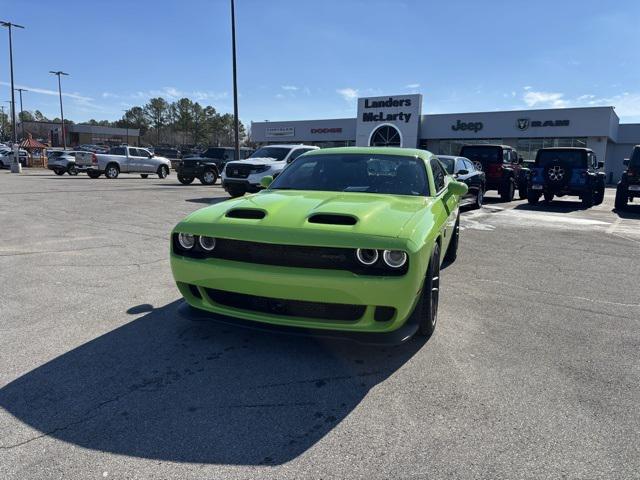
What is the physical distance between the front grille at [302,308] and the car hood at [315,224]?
418 mm

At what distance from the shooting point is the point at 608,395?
9.65 feet

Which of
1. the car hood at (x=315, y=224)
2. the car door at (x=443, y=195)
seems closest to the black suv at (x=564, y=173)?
the car door at (x=443, y=195)

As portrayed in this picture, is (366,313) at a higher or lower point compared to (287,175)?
lower

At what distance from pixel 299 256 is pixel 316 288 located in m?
0.25

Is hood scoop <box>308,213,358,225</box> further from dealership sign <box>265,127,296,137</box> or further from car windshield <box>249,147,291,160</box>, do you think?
dealership sign <box>265,127,296,137</box>

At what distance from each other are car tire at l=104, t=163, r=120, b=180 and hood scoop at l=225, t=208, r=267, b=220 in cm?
2385

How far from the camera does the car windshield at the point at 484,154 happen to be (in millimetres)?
15922

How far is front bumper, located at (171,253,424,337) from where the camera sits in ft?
9.59

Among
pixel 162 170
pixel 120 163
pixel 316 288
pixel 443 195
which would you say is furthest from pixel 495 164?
pixel 120 163

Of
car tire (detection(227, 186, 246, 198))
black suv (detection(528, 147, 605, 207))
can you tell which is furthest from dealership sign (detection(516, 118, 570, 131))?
car tire (detection(227, 186, 246, 198))

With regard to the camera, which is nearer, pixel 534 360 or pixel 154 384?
pixel 154 384

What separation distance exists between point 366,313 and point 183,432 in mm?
1280

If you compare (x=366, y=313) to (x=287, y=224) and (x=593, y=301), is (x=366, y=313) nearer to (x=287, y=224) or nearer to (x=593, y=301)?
(x=287, y=224)

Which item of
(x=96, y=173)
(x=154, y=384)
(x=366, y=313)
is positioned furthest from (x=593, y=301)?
(x=96, y=173)
